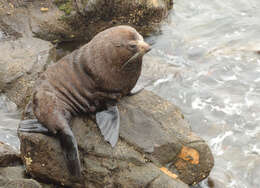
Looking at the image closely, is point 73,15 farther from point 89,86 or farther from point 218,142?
point 218,142

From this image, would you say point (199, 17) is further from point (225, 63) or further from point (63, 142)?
point (63, 142)

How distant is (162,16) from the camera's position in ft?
31.7

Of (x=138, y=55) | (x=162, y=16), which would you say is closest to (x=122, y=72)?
(x=138, y=55)

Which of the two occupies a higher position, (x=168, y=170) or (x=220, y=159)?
(x=168, y=170)

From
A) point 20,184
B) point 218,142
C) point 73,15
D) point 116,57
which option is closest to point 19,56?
point 73,15

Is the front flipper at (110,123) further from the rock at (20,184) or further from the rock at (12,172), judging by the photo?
the rock at (12,172)

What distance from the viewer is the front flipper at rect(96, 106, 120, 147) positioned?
460 centimetres

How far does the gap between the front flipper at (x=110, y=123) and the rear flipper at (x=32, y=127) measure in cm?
71

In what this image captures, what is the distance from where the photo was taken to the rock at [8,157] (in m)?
5.01

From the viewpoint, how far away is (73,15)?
28.1ft

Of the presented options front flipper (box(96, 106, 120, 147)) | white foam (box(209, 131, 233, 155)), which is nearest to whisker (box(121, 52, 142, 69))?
front flipper (box(96, 106, 120, 147))

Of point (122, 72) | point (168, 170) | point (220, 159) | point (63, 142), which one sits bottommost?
point (220, 159)

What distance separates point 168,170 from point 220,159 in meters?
1.55

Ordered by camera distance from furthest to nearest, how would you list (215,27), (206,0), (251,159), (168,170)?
(206,0), (215,27), (251,159), (168,170)
